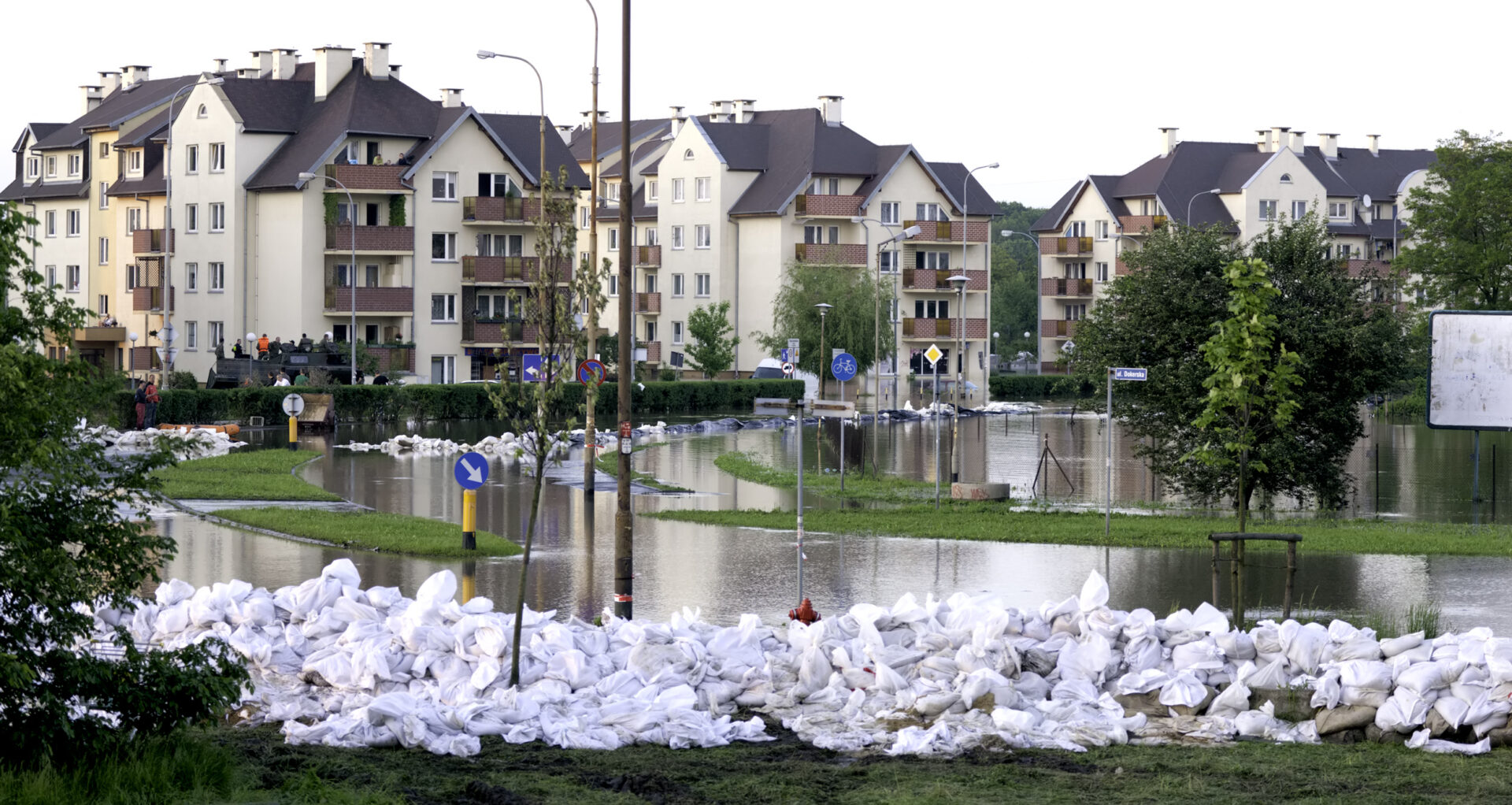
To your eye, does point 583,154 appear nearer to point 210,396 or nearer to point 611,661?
point 210,396

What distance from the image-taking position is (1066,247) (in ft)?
333

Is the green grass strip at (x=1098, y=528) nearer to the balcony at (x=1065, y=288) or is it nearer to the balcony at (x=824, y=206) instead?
the balcony at (x=824, y=206)

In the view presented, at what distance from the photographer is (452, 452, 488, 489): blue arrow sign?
18438 millimetres

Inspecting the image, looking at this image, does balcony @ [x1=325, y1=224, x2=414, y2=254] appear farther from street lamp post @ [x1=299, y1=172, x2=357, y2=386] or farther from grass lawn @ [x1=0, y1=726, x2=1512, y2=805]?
grass lawn @ [x1=0, y1=726, x2=1512, y2=805]

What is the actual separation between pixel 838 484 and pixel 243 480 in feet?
36.9


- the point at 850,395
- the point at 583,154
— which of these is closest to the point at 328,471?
the point at 850,395

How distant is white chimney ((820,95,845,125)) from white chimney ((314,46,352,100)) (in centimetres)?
2784

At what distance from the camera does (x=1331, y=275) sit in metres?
27.1

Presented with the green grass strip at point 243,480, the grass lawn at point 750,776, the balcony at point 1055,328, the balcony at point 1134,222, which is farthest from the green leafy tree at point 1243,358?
the balcony at point 1055,328

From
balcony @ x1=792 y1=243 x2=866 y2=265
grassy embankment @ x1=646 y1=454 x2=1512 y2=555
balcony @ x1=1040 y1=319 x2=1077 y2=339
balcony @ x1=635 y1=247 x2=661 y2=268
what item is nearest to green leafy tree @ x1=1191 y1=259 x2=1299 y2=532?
grassy embankment @ x1=646 y1=454 x2=1512 y2=555

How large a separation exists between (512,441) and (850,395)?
43.5 meters

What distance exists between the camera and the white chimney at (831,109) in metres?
91.8

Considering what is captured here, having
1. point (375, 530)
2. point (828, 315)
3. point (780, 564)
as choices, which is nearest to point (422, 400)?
point (828, 315)

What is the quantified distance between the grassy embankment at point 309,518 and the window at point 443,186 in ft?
130
